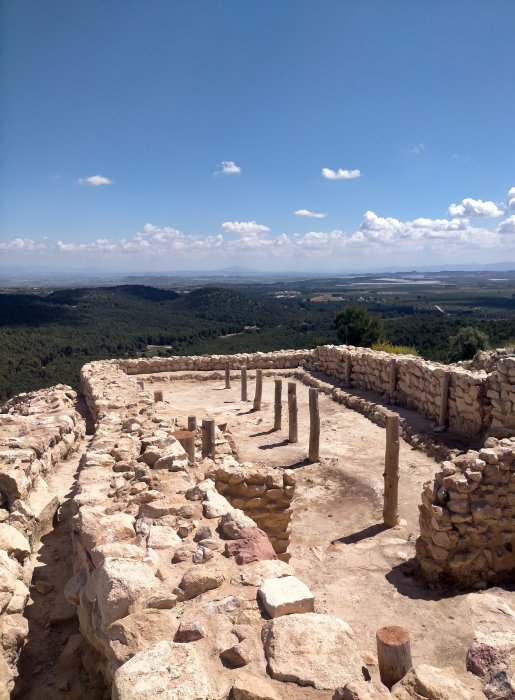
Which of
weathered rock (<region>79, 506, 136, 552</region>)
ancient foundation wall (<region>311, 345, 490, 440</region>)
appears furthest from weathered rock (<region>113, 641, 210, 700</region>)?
ancient foundation wall (<region>311, 345, 490, 440</region>)

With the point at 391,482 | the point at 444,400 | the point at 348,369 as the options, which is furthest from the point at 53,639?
the point at 348,369

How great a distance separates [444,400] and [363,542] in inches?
227

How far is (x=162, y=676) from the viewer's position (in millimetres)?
2486

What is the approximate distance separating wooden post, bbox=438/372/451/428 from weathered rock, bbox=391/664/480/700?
990 centimetres

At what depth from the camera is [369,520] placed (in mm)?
8070

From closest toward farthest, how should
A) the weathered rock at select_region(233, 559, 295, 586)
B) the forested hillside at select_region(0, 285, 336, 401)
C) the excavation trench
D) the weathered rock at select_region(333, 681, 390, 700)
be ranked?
the weathered rock at select_region(333, 681, 390, 700), the excavation trench, the weathered rock at select_region(233, 559, 295, 586), the forested hillside at select_region(0, 285, 336, 401)

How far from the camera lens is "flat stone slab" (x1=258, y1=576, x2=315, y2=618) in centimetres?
312

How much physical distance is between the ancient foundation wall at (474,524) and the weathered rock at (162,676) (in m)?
4.26

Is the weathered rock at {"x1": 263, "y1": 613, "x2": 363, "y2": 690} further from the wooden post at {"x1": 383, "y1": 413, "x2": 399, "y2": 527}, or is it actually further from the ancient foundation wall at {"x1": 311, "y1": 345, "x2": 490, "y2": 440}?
the ancient foundation wall at {"x1": 311, "y1": 345, "x2": 490, "y2": 440}

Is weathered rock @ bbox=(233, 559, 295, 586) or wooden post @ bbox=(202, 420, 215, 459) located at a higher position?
weathered rock @ bbox=(233, 559, 295, 586)

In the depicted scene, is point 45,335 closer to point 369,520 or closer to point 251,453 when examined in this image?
point 251,453

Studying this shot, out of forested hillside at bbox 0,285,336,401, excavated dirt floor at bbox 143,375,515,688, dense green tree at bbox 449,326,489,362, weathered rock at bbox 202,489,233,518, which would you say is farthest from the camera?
forested hillside at bbox 0,285,336,401

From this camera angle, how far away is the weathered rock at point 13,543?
406 cm

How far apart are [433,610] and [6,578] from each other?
4.37m
